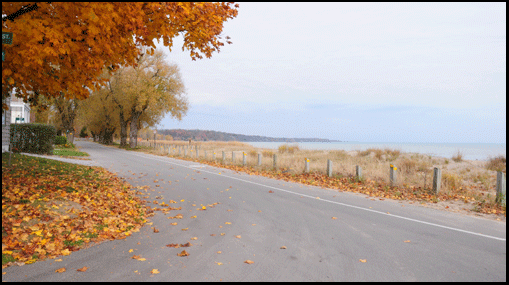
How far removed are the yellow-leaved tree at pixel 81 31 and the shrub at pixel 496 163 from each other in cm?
1703

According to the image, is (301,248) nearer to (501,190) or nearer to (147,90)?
(501,190)

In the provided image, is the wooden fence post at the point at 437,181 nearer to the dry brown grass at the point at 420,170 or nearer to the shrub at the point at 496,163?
the dry brown grass at the point at 420,170

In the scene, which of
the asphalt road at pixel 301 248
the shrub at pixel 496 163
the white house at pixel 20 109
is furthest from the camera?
the white house at pixel 20 109

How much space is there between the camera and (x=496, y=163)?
56.1ft

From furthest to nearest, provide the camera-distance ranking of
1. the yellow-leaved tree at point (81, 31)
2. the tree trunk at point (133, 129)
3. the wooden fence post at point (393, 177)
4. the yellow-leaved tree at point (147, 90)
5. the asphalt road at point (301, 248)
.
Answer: the tree trunk at point (133, 129) → the yellow-leaved tree at point (147, 90) → the wooden fence post at point (393, 177) → the yellow-leaved tree at point (81, 31) → the asphalt road at point (301, 248)

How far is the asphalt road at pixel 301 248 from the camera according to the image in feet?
12.7

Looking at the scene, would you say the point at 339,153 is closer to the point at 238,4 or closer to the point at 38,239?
the point at 238,4

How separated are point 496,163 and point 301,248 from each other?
57.6ft

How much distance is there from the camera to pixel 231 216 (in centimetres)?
681

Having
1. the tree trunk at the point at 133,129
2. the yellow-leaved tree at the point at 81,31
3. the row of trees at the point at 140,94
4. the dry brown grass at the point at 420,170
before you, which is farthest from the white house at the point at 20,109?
the yellow-leaved tree at the point at 81,31

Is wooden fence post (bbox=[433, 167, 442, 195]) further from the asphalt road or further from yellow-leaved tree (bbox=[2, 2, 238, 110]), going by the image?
yellow-leaved tree (bbox=[2, 2, 238, 110])

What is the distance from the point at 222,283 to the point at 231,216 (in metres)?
3.19

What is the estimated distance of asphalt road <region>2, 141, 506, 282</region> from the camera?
12.7 ft

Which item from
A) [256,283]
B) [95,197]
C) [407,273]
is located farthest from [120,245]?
[407,273]
